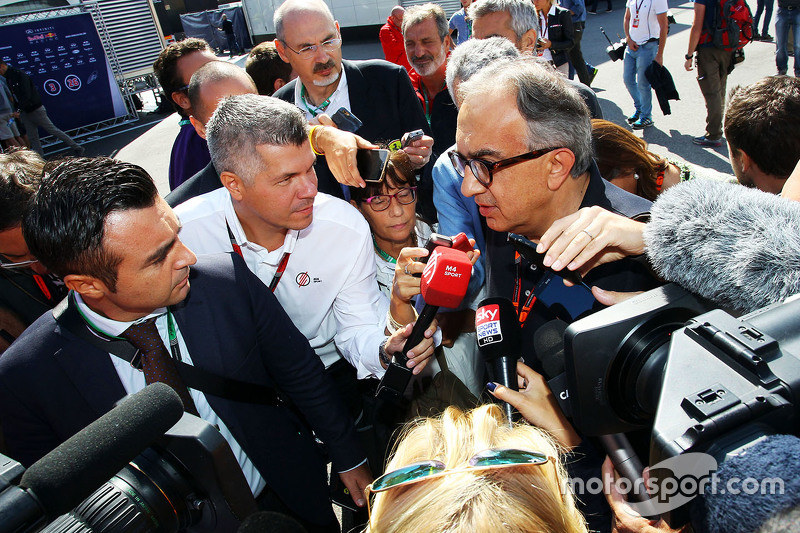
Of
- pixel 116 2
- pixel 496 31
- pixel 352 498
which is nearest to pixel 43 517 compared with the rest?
pixel 352 498

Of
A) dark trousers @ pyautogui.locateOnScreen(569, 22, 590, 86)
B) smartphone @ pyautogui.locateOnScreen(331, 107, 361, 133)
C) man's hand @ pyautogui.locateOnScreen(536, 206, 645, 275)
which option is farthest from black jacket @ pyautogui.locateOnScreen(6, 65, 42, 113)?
man's hand @ pyautogui.locateOnScreen(536, 206, 645, 275)

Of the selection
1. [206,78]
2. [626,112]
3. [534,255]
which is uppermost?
[206,78]

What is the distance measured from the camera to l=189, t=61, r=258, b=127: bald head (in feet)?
9.70

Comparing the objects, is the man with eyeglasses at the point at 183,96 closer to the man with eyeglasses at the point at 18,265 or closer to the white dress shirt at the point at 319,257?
the man with eyeglasses at the point at 18,265

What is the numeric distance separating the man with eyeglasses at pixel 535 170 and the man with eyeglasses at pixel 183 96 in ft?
7.36

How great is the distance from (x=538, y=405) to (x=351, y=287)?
3.29 ft

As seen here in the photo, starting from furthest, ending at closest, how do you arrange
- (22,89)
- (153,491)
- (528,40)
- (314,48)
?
(22,89) → (528,40) → (314,48) → (153,491)

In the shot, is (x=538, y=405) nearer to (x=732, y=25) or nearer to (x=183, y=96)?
(x=183, y=96)

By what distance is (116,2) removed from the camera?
38.6ft

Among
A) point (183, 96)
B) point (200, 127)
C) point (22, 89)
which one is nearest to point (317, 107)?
point (200, 127)

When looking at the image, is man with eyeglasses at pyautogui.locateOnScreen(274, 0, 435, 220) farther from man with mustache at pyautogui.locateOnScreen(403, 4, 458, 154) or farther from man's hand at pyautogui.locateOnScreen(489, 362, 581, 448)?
man's hand at pyautogui.locateOnScreen(489, 362, 581, 448)

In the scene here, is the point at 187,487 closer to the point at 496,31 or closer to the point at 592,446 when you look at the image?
the point at 592,446

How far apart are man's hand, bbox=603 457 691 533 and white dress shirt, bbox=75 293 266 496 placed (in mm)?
1025

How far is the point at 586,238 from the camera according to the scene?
134cm
